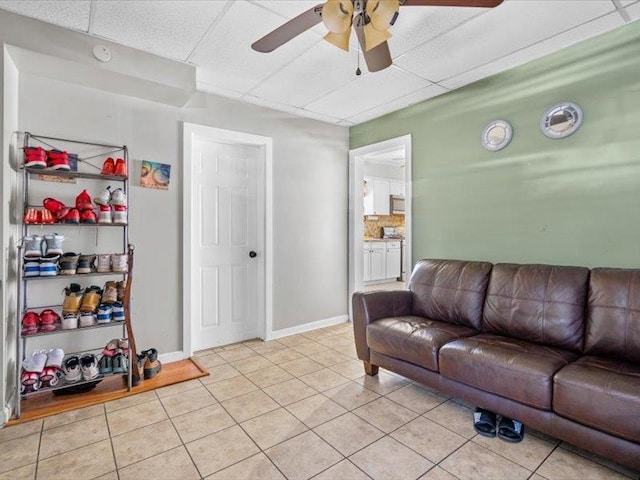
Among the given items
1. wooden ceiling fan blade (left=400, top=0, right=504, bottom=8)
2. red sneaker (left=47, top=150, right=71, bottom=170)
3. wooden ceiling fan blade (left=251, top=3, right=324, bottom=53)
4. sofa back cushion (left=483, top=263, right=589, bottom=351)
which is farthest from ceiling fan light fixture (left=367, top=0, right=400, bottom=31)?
red sneaker (left=47, top=150, right=71, bottom=170)

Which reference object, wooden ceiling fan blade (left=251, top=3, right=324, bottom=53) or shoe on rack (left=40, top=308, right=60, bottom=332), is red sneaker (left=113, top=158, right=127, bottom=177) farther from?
wooden ceiling fan blade (left=251, top=3, right=324, bottom=53)

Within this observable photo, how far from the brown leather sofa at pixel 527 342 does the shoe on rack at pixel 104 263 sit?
1988 mm

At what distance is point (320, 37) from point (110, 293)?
2.47m

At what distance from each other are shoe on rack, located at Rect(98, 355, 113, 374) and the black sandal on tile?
8.56 feet

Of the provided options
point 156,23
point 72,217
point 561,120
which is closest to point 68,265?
point 72,217

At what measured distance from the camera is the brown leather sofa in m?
1.70

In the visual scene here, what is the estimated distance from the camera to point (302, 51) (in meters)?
2.64

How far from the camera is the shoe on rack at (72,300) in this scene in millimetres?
2474

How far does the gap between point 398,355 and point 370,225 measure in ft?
19.2

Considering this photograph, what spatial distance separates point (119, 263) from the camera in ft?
8.78

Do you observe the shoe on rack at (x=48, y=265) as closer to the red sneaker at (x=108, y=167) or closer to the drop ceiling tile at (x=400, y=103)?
the red sneaker at (x=108, y=167)

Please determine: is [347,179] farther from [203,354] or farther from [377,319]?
[203,354]

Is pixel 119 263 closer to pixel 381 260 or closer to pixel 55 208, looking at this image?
pixel 55 208

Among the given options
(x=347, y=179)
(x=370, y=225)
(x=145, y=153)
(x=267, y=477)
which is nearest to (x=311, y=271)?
(x=347, y=179)
